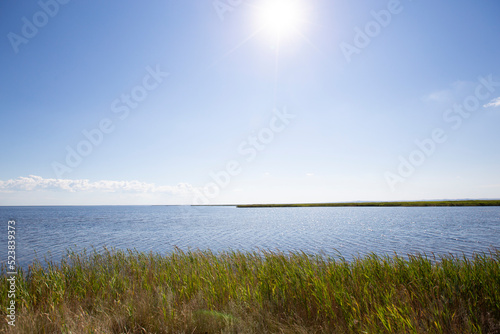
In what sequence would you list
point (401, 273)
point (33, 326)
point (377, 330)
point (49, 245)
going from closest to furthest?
1. point (377, 330)
2. point (33, 326)
3. point (401, 273)
4. point (49, 245)

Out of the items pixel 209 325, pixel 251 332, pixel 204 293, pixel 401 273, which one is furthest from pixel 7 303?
pixel 401 273

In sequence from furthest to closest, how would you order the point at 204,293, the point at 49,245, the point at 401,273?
the point at 49,245
the point at 401,273
the point at 204,293

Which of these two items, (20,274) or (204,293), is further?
(20,274)

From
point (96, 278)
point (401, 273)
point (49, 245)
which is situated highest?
point (401, 273)

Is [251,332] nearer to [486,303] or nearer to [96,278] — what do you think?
[486,303]

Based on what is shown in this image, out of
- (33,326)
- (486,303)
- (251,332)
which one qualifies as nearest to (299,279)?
(251,332)

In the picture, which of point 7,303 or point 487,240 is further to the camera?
point 487,240

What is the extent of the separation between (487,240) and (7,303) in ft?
121

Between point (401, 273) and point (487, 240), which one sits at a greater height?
point (401, 273)

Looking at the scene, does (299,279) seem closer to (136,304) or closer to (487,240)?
(136,304)

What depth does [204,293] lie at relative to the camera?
7094 mm

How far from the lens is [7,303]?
6.71 m

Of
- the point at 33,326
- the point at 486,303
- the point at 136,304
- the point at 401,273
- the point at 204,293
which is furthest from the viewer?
the point at 401,273

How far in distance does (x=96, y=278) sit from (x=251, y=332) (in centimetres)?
723
